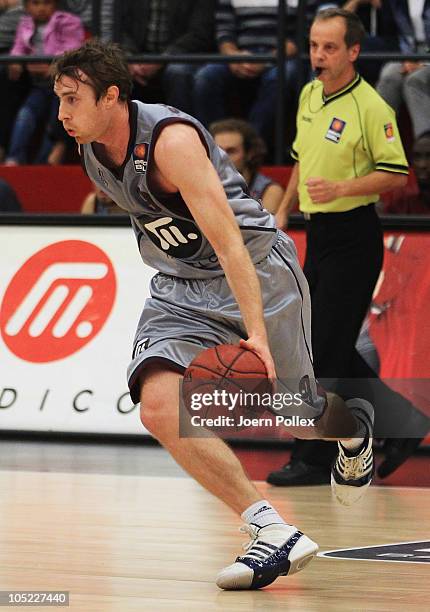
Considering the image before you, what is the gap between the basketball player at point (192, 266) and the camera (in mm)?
4383

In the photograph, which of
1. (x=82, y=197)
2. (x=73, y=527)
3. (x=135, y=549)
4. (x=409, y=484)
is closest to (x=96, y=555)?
(x=135, y=549)

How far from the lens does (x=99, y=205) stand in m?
9.09

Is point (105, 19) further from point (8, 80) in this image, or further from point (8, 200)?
point (8, 200)

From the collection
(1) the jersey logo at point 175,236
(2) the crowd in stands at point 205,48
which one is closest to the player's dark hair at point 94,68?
(1) the jersey logo at point 175,236

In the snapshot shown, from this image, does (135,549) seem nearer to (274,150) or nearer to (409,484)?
(409,484)

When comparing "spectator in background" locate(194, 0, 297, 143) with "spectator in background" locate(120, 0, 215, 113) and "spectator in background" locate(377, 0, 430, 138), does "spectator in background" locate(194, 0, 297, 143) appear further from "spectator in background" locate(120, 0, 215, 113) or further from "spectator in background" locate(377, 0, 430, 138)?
"spectator in background" locate(377, 0, 430, 138)

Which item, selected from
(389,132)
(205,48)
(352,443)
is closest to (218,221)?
(352,443)

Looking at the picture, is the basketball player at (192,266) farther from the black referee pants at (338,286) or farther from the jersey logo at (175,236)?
the black referee pants at (338,286)

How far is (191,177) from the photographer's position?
4.38 m

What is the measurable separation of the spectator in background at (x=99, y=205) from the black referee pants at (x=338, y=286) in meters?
Result: 2.14

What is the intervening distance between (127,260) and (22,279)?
0.70m

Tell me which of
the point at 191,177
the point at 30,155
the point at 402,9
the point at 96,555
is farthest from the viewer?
the point at 30,155

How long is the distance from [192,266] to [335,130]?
2.49m

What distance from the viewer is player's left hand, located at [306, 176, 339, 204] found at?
22.6 feet
